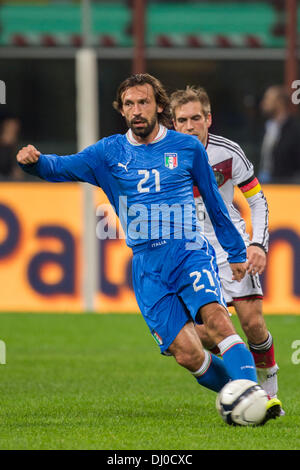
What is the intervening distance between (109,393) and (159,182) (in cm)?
210

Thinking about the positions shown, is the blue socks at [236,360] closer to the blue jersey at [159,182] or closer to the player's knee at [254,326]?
the blue jersey at [159,182]

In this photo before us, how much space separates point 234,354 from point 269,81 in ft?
48.3

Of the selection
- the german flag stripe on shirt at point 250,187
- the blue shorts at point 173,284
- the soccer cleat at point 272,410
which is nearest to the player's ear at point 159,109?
the blue shorts at point 173,284

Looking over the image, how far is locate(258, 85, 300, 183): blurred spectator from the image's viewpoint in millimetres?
13039

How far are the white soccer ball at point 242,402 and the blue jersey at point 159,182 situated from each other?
0.82 metres

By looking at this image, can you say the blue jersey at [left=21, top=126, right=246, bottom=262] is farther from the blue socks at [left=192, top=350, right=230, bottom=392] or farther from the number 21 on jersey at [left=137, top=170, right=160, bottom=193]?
the blue socks at [left=192, top=350, right=230, bottom=392]

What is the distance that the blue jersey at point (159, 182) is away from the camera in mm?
6559

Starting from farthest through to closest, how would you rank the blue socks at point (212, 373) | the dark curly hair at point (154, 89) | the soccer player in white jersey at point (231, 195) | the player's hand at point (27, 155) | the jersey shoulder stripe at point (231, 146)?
the jersey shoulder stripe at point (231, 146), the soccer player in white jersey at point (231, 195), the dark curly hair at point (154, 89), the blue socks at point (212, 373), the player's hand at point (27, 155)

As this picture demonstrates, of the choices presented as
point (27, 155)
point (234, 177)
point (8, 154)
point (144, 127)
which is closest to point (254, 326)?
point (234, 177)

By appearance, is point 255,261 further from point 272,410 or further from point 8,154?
point 8,154

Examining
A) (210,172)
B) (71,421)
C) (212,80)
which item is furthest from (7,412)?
(212,80)

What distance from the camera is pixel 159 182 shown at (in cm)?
657

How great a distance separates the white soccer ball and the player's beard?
155cm

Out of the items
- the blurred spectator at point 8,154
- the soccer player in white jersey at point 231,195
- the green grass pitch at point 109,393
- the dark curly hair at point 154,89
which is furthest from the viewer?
the blurred spectator at point 8,154
